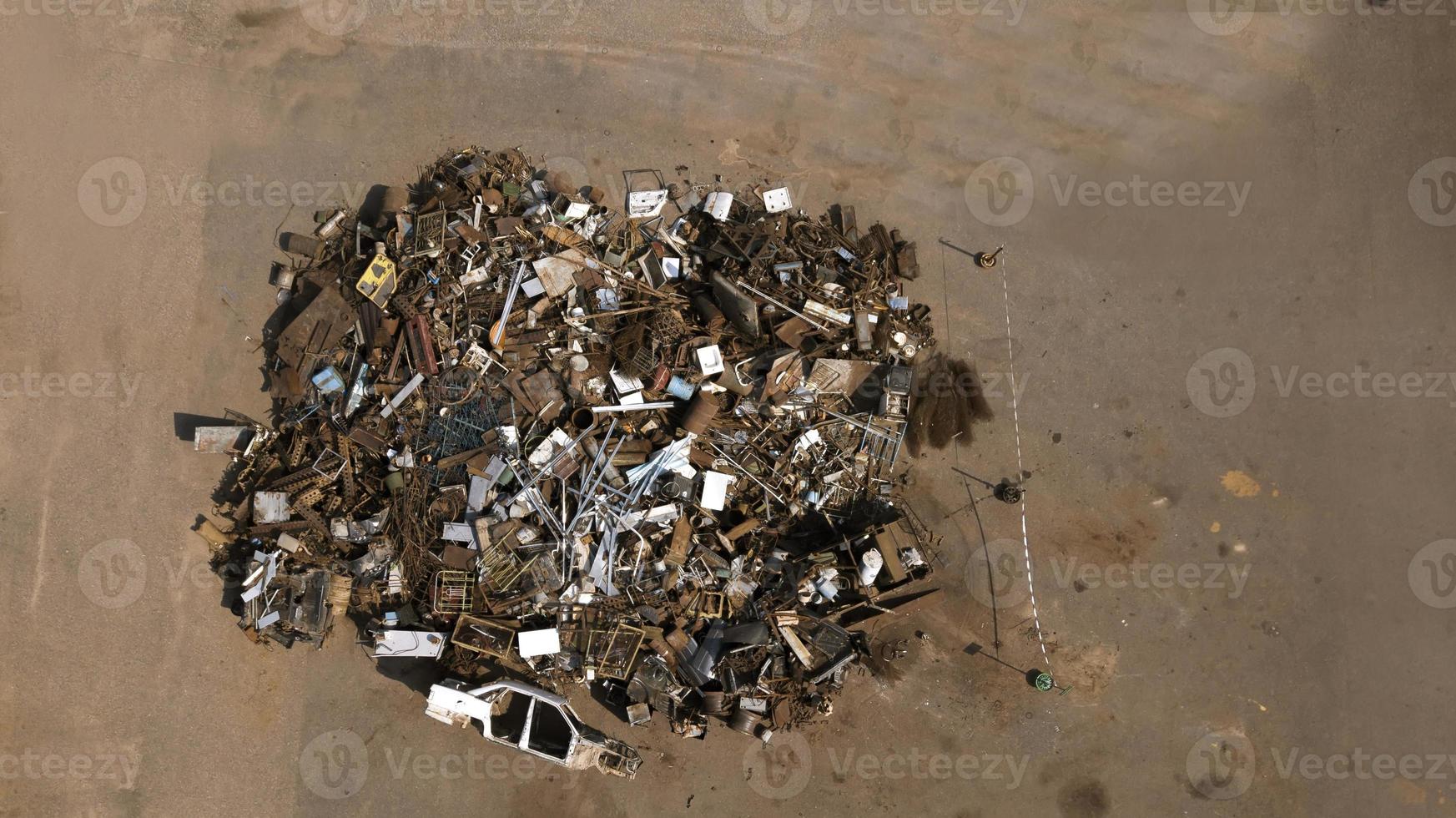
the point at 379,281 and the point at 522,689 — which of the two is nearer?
the point at 522,689

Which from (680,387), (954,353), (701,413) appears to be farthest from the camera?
(954,353)

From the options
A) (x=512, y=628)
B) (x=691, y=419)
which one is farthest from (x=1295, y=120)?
(x=512, y=628)

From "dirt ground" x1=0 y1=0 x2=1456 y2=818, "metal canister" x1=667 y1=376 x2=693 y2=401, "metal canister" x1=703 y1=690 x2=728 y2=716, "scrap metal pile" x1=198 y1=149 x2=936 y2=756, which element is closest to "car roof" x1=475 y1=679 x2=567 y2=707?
"scrap metal pile" x1=198 y1=149 x2=936 y2=756

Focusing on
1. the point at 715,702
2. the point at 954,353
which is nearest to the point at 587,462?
the point at 715,702

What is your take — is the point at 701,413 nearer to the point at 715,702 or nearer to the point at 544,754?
the point at 715,702

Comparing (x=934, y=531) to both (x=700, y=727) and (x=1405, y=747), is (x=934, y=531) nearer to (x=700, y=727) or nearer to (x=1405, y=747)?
(x=700, y=727)

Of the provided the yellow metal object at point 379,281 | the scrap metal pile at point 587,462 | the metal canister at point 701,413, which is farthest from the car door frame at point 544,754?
the yellow metal object at point 379,281

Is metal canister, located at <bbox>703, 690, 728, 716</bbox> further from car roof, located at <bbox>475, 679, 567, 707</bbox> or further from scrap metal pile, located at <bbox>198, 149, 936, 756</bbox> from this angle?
car roof, located at <bbox>475, 679, 567, 707</bbox>
